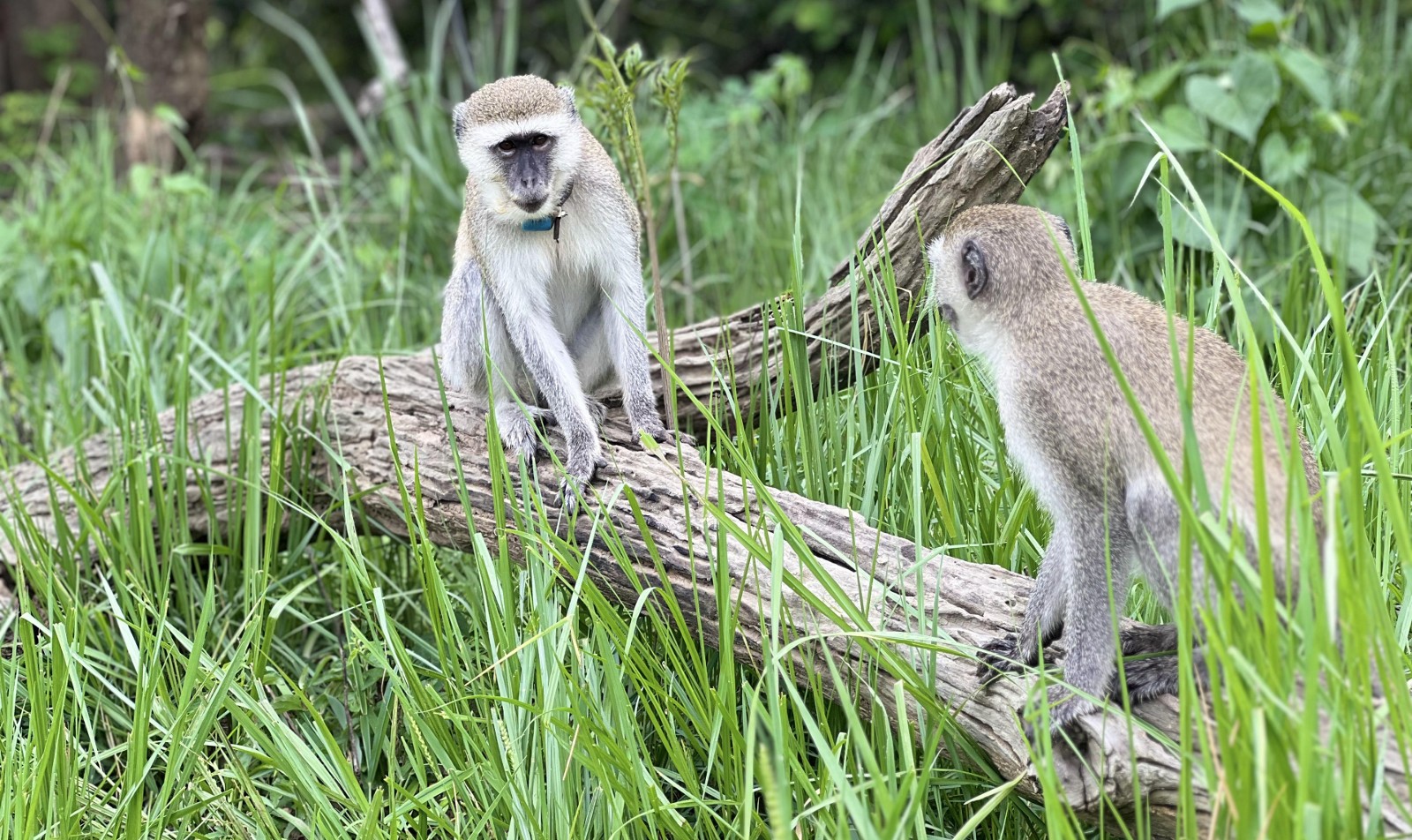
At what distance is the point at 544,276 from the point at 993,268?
1912 millimetres

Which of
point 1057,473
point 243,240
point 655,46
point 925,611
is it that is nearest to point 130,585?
point 925,611

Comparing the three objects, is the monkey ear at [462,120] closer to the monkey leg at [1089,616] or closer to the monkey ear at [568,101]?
the monkey ear at [568,101]

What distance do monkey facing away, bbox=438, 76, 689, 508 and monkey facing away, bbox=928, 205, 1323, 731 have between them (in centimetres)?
147

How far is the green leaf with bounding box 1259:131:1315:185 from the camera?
18.3 ft

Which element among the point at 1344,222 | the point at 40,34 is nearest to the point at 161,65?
the point at 40,34

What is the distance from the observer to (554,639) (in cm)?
324

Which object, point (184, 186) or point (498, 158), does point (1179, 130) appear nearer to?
point (498, 158)

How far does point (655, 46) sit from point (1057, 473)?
27.8 ft

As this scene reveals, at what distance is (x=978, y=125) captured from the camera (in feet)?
12.6

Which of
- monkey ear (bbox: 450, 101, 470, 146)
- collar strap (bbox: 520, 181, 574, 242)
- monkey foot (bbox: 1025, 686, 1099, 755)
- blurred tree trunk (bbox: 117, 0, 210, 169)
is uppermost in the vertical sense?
blurred tree trunk (bbox: 117, 0, 210, 169)

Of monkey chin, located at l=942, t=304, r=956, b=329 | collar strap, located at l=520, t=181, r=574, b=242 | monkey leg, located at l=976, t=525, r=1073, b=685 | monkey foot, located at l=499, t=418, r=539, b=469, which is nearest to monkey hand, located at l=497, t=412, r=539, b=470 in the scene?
monkey foot, located at l=499, t=418, r=539, b=469

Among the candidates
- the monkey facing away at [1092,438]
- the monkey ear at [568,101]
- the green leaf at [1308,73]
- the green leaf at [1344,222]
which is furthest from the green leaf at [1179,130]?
the monkey facing away at [1092,438]

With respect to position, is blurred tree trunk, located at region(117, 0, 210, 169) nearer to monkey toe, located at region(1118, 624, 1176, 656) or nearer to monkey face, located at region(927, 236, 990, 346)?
monkey face, located at region(927, 236, 990, 346)

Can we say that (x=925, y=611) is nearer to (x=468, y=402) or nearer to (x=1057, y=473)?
(x=1057, y=473)
